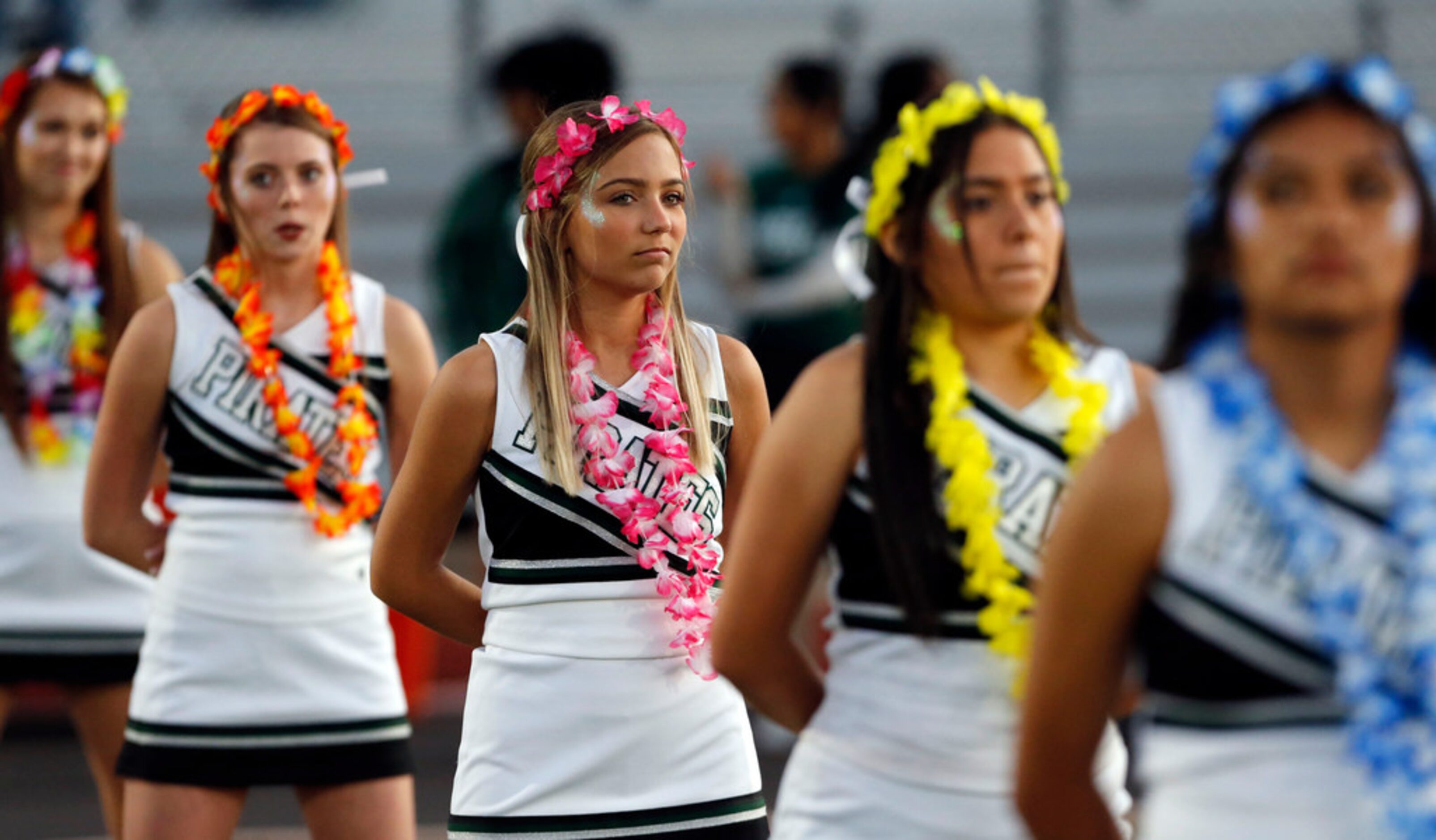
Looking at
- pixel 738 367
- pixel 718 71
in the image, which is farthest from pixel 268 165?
pixel 718 71

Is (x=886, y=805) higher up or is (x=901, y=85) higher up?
(x=901, y=85)

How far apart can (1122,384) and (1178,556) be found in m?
A: 0.84

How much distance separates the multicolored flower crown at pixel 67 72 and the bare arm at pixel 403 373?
1226mm

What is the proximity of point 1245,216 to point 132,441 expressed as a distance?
2410 mm

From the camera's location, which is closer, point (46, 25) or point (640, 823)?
point (640, 823)

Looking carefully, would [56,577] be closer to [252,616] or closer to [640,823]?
[252,616]

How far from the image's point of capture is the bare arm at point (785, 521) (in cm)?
250

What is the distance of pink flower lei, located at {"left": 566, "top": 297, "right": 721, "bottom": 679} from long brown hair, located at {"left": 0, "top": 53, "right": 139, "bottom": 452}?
1692mm

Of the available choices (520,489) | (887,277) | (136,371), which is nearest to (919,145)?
(887,277)

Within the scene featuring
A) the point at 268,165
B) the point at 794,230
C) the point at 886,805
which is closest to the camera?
the point at 886,805

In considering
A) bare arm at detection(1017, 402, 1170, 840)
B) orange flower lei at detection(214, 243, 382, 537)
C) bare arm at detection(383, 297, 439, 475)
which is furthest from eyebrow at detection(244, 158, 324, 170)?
bare arm at detection(1017, 402, 1170, 840)

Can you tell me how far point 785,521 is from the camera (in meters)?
2.49

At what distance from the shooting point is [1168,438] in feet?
6.36

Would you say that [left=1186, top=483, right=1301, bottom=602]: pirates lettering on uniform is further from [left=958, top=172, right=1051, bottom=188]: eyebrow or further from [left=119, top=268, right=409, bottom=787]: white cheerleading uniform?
[left=119, top=268, right=409, bottom=787]: white cheerleading uniform
